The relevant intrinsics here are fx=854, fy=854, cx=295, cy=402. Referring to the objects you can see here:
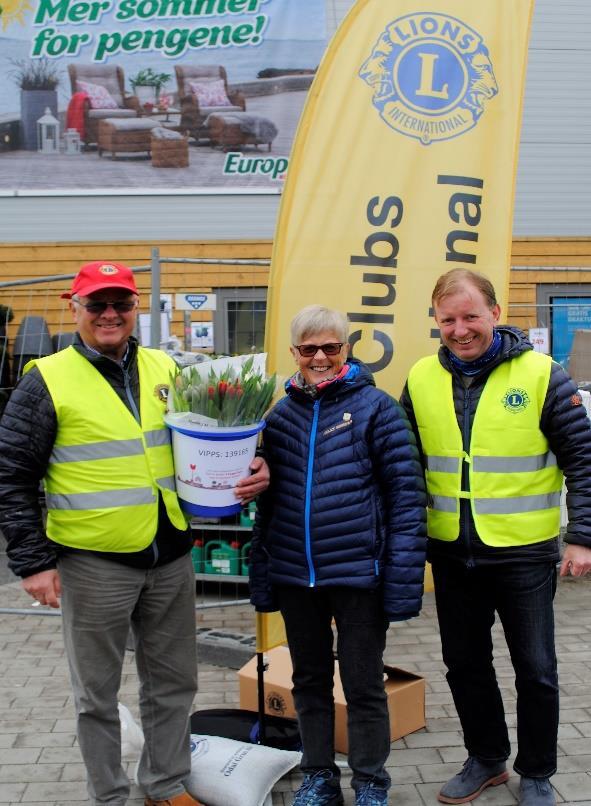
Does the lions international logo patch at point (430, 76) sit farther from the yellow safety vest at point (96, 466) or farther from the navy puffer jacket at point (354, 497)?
the yellow safety vest at point (96, 466)

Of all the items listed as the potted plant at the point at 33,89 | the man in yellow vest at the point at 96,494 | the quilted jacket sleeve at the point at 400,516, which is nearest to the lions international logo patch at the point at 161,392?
the man in yellow vest at the point at 96,494

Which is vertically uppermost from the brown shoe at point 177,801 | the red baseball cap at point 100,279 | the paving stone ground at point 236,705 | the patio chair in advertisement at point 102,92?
the patio chair in advertisement at point 102,92

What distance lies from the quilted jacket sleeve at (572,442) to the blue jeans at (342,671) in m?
0.74

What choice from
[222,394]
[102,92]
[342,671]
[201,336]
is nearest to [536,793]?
[342,671]

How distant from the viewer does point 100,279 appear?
2.79 metres

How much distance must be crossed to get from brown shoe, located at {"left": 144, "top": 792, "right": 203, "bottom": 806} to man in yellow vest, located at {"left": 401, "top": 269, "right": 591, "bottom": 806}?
1.16 metres

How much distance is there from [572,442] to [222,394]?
3.84 feet

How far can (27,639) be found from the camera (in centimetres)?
519

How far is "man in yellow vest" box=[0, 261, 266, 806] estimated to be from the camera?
2.71 meters

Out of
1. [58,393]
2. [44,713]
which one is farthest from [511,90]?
[44,713]

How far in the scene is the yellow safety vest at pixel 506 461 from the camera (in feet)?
9.48

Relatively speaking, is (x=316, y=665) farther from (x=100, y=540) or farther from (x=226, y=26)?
(x=226, y=26)

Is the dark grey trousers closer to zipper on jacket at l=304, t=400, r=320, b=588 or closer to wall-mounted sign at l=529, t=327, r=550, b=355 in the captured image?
zipper on jacket at l=304, t=400, r=320, b=588

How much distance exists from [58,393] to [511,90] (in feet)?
8.18
